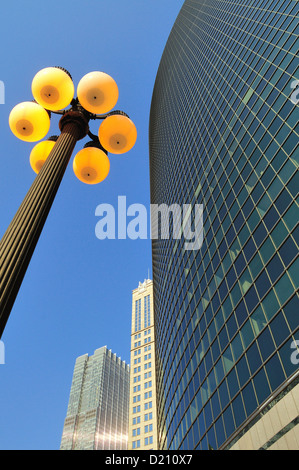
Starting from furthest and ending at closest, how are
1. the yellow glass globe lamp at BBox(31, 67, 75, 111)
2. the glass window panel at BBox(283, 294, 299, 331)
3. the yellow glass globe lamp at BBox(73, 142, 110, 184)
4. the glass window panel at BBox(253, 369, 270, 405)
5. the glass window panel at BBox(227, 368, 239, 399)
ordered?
the glass window panel at BBox(227, 368, 239, 399) → the glass window panel at BBox(253, 369, 270, 405) → the glass window panel at BBox(283, 294, 299, 331) → the yellow glass globe lamp at BBox(73, 142, 110, 184) → the yellow glass globe lamp at BBox(31, 67, 75, 111)

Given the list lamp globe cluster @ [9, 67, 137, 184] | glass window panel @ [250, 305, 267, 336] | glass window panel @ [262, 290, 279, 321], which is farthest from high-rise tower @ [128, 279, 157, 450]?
Answer: lamp globe cluster @ [9, 67, 137, 184]

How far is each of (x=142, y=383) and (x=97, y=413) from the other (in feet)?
365

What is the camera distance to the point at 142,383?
262ft

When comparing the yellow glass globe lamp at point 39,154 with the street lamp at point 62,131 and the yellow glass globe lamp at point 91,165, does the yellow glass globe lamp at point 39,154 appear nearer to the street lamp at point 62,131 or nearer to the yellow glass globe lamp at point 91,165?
the street lamp at point 62,131

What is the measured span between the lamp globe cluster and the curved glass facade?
50.5 ft

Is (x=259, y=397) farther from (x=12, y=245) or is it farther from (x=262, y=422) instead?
(x=12, y=245)

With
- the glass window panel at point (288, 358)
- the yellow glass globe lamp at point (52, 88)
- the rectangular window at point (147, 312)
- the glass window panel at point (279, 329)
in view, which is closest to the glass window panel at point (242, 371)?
the glass window panel at point (279, 329)

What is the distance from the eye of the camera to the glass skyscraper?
17050cm

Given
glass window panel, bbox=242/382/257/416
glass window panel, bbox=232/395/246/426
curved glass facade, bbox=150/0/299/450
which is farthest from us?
curved glass facade, bbox=150/0/299/450

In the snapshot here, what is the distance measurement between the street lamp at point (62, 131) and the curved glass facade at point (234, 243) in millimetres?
15486

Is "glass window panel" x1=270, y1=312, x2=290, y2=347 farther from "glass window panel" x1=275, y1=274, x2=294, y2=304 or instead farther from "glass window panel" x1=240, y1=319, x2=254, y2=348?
"glass window panel" x1=240, y1=319, x2=254, y2=348

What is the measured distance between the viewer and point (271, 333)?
68.5ft

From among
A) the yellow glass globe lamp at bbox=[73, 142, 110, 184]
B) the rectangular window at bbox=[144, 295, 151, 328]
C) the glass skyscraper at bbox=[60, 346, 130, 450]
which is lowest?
the yellow glass globe lamp at bbox=[73, 142, 110, 184]

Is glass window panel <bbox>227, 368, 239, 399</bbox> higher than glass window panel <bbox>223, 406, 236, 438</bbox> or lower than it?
higher
